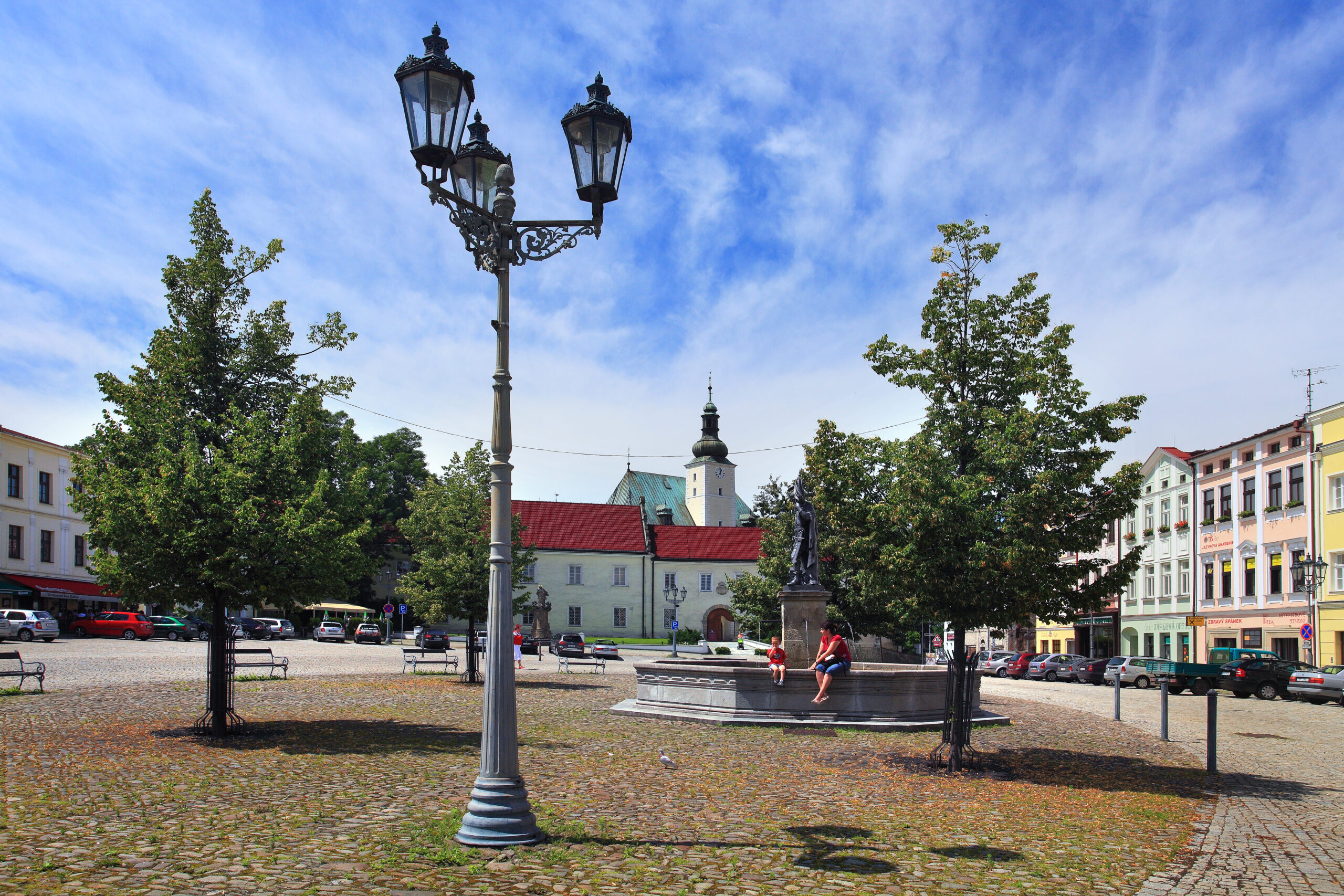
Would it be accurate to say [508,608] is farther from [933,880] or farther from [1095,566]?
[1095,566]

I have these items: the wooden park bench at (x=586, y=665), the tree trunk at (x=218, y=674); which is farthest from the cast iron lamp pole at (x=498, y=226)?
the wooden park bench at (x=586, y=665)

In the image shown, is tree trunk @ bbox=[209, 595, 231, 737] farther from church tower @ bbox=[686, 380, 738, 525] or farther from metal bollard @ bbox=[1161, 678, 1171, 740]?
church tower @ bbox=[686, 380, 738, 525]

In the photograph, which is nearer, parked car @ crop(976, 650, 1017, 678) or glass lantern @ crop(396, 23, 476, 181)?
glass lantern @ crop(396, 23, 476, 181)

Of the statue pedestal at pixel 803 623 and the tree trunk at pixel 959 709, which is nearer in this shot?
the tree trunk at pixel 959 709

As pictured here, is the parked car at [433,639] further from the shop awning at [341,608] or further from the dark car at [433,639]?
the shop awning at [341,608]

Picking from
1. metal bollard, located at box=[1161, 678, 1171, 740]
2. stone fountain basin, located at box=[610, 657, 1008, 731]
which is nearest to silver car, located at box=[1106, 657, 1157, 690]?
metal bollard, located at box=[1161, 678, 1171, 740]

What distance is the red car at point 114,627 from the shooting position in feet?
157

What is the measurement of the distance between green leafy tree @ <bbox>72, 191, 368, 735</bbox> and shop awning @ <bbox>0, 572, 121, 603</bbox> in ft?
122

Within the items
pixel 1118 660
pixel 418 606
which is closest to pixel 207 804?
pixel 418 606

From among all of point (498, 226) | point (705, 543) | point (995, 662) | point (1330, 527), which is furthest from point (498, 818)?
point (705, 543)

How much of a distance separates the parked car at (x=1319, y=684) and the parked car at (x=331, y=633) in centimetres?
4606

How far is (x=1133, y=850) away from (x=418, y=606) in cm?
2088

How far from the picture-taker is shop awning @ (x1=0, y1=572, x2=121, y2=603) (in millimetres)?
49853

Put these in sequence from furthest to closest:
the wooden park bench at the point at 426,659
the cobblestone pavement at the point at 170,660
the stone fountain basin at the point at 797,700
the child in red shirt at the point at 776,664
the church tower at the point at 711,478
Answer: the church tower at the point at 711,478 < the wooden park bench at the point at 426,659 < the cobblestone pavement at the point at 170,660 < the child in red shirt at the point at 776,664 < the stone fountain basin at the point at 797,700
